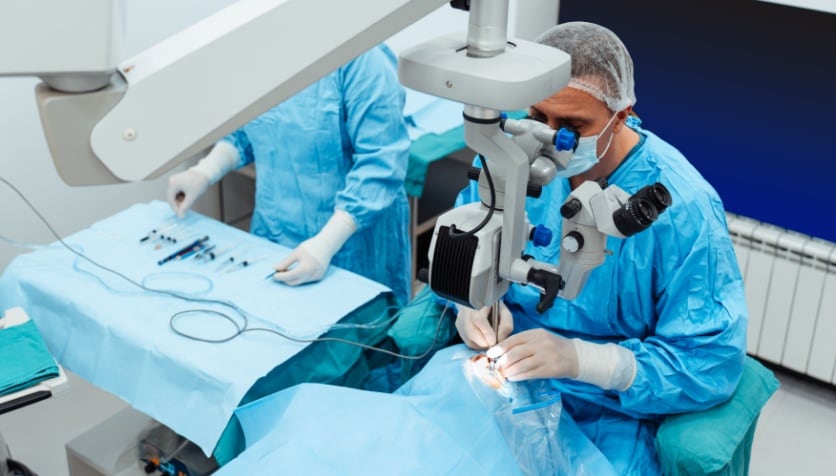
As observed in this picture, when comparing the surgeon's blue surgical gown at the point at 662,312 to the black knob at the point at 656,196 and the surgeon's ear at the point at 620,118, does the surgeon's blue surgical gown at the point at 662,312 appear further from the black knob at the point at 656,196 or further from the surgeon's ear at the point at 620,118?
the black knob at the point at 656,196

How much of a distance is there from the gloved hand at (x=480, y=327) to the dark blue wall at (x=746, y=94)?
1.54 m

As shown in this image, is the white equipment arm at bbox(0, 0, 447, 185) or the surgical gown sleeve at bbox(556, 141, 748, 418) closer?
the white equipment arm at bbox(0, 0, 447, 185)

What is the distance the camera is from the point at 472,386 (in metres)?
1.63

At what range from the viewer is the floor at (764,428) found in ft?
8.95

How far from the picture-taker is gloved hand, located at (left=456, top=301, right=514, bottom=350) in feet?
5.65

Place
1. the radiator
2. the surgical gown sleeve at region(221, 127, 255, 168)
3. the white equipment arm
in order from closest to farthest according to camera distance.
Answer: the white equipment arm → the surgical gown sleeve at region(221, 127, 255, 168) → the radiator

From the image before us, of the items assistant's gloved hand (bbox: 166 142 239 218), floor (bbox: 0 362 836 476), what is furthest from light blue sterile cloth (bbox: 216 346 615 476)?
floor (bbox: 0 362 836 476)

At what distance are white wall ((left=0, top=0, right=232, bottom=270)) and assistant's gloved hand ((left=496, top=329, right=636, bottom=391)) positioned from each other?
189 centimetres

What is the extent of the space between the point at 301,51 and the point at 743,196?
98.6 inches

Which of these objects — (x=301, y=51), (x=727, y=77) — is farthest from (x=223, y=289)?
(x=727, y=77)

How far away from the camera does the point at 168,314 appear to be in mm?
1932

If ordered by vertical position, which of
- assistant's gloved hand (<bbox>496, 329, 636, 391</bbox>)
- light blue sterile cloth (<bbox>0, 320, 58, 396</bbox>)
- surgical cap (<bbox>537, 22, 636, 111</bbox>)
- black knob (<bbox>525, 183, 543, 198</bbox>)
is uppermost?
surgical cap (<bbox>537, 22, 636, 111</bbox>)

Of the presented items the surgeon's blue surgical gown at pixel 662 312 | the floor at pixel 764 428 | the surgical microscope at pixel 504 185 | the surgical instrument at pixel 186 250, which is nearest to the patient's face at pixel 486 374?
the surgeon's blue surgical gown at pixel 662 312

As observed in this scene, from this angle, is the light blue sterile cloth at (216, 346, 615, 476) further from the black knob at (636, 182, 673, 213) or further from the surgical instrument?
the surgical instrument
